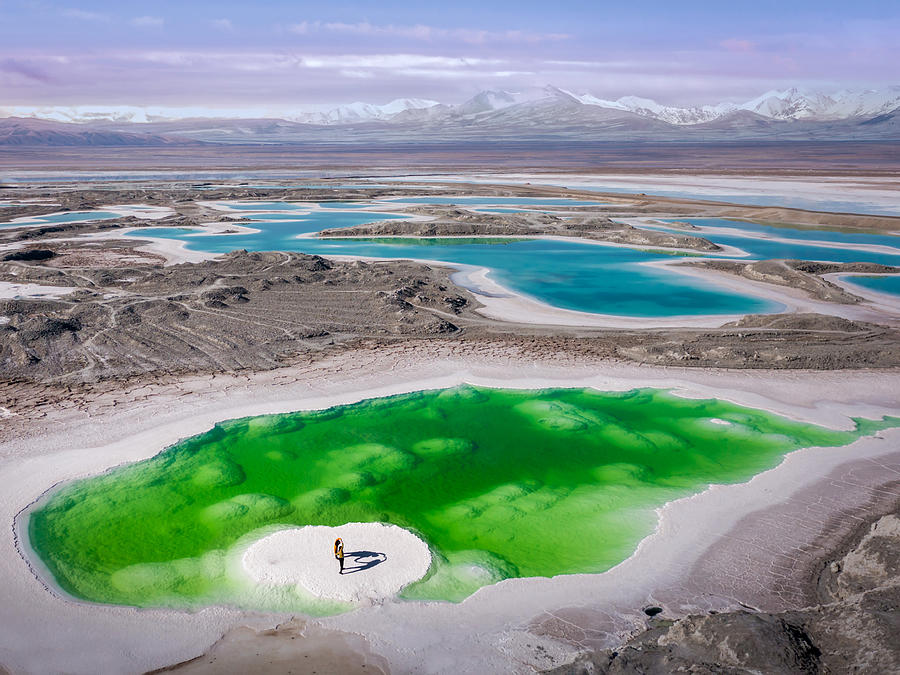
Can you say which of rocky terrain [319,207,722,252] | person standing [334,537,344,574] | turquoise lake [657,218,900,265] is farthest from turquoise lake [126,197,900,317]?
person standing [334,537,344,574]

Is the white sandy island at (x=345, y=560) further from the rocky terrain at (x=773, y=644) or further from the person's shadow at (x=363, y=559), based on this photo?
the rocky terrain at (x=773, y=644)

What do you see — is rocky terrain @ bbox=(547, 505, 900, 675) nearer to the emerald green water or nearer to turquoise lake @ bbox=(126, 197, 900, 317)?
the emerald green water

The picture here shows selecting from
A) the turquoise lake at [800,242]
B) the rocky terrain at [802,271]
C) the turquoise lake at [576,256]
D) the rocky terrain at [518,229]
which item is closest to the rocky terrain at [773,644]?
the turquoise lake at [576,256]

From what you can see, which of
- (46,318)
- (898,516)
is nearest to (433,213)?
(46,318)

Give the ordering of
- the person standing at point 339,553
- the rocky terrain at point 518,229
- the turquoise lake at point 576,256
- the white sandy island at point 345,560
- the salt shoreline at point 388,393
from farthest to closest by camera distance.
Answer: the rocky terrain at point 518,229
the turquoise lake at point 576,256
the person standing at point 339,553
the white sandy island at point 345,560
the salt shoreline at point 388,393

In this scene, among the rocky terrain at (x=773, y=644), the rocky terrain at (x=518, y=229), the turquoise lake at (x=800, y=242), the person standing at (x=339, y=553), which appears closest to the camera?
the rocky terrain at (x=773, y=644)

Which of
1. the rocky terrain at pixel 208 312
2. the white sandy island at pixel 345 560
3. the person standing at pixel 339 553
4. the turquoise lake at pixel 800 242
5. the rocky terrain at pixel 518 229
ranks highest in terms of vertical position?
the rocky terrain at pixel 518 229
